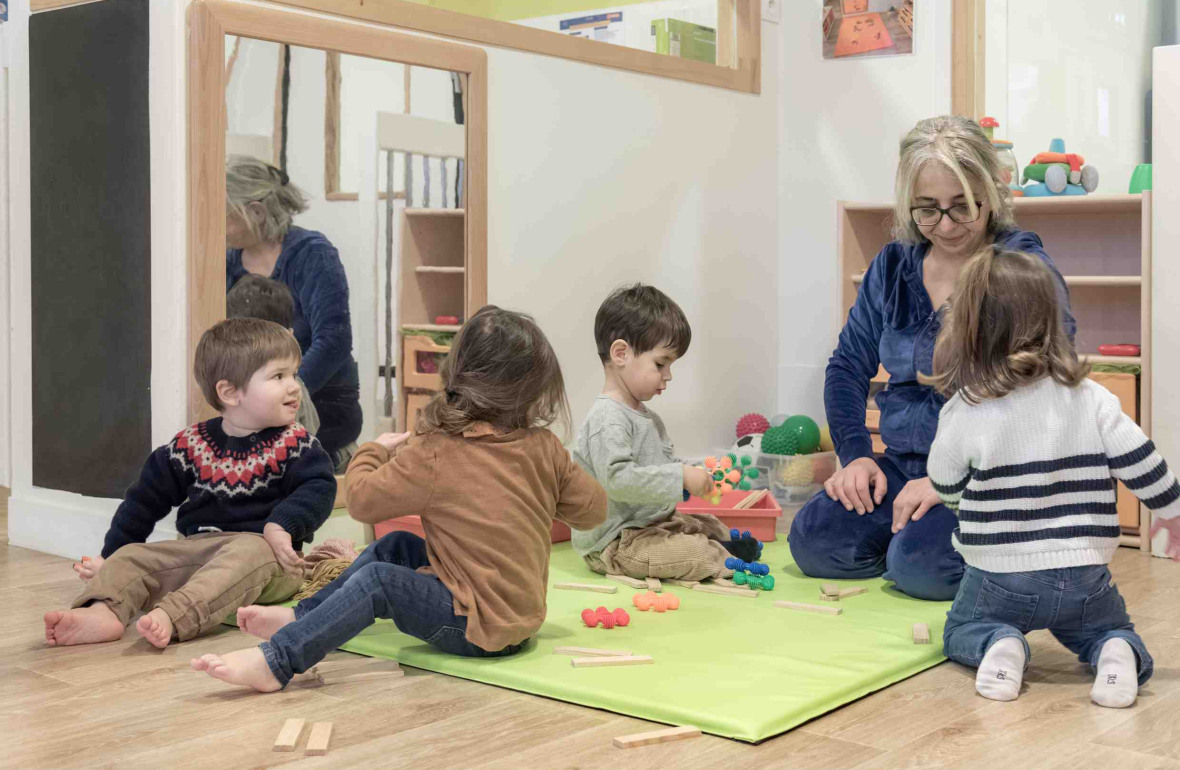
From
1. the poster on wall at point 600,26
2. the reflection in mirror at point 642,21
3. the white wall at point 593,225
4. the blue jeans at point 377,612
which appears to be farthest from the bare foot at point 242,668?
the poster on wall at point 600,26

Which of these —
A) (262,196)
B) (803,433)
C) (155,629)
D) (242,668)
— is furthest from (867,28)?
(242,668)

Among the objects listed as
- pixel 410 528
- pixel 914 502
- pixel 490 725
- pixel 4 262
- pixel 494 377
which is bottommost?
pixel 490 725

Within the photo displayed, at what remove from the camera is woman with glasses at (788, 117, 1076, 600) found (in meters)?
2.63

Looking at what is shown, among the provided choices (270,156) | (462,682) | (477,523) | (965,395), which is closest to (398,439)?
(477,523)

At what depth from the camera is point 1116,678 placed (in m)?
1.94

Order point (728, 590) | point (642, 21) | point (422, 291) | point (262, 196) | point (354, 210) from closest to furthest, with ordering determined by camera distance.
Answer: point (728, 590), point (262, 196), point (354, 210), point (422, 291), point (642, 21)

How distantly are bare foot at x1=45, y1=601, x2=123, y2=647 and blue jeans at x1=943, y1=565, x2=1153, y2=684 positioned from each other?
1534 millimetres

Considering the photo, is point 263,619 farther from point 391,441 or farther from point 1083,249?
point 1083,249

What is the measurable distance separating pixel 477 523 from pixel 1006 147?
97.6 inches

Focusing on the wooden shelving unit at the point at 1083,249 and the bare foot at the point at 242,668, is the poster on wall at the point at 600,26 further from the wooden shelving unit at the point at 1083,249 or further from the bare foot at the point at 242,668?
the bare foot at the point at 242,668

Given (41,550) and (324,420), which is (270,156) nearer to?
(324,420)

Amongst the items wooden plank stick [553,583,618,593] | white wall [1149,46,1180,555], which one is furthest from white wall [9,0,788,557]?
white wall [1149,46,1180,555]

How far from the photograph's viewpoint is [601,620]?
2.44m

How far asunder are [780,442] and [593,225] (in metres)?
0.94
